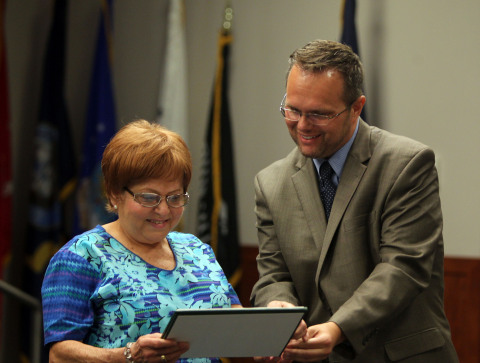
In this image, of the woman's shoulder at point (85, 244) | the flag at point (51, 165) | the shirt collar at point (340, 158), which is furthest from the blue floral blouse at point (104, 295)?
the flag at point (51, 165)

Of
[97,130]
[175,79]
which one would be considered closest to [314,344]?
[175,79]

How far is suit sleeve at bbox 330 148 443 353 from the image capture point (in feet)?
7.06

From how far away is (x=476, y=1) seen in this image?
152 inches

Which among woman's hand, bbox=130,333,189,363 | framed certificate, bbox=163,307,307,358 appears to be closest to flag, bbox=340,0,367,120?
framed certificate, bbox=163,307,307,358

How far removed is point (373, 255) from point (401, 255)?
0.14 meters

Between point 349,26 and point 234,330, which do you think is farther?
point 349,26

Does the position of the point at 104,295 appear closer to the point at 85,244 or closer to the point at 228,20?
the point at 85,244

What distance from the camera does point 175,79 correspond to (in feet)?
15.7

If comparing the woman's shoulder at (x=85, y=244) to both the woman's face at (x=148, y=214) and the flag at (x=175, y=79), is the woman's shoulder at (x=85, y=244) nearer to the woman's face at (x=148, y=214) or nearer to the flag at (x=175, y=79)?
the woman's face at (x=148, y=214)

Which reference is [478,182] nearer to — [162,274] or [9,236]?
[162,274]

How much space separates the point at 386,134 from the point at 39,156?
9.91ft

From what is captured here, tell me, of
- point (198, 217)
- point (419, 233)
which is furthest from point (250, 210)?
point (419, 233)

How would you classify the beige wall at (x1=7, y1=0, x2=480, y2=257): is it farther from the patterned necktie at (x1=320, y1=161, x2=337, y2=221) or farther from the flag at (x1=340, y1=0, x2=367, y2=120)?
the patterned necktie at (x1=320, y1=161, x2=337, y2=221)

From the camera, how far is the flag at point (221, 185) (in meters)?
4.57
